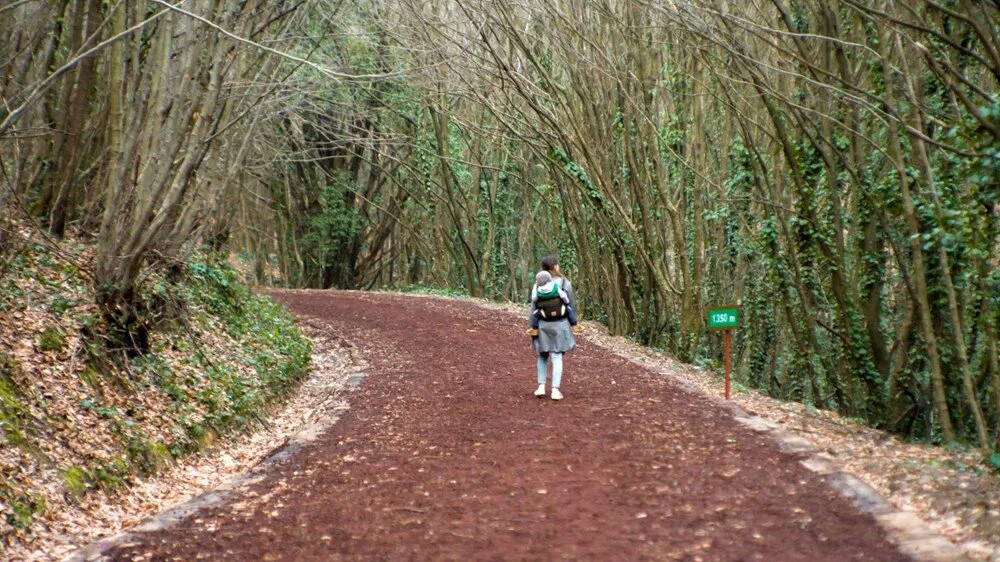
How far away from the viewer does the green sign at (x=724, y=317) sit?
1066 centimetres

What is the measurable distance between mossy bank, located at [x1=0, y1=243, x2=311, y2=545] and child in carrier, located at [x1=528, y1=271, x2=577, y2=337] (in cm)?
335

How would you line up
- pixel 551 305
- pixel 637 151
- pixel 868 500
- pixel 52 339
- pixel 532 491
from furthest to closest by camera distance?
1. pixel 637 151
2. pixel 551 305
3. pixel 52 339
4. pixel 532 491
5. pixel 868 500

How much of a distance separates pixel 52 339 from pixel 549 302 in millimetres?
4991

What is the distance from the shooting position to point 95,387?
8.48 metres

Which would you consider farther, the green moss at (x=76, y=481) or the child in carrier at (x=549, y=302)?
the child in carrier at (x=549, y=302)

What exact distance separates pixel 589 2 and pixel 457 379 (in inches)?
334

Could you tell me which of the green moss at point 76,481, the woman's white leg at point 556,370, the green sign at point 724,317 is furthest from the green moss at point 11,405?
the green sign at point 724,317

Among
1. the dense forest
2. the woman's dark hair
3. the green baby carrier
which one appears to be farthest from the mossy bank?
the woman's dark hair

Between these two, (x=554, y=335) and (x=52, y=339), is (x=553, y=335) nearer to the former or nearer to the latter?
(x=554, y=335)

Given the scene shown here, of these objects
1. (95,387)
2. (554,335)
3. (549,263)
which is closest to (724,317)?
(554,335)

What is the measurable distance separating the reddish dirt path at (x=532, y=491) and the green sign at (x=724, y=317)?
91cm

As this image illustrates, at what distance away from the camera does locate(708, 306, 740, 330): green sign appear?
35.0 feet

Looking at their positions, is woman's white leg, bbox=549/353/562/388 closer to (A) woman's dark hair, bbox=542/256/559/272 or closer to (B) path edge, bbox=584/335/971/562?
(A) woman's dark hair, bbox=542/256/559/272

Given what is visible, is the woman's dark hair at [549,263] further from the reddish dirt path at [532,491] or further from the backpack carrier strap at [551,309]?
the reddish dirt path at [532,491]
